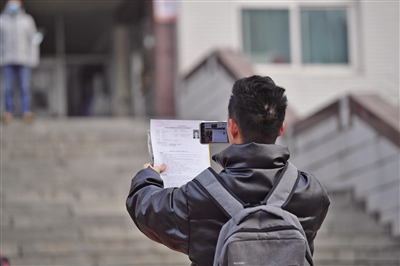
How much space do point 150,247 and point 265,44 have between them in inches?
330

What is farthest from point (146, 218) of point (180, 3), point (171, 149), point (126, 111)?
point (126, 111)

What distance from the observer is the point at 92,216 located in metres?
8.33

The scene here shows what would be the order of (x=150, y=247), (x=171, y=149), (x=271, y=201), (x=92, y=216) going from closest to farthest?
(x=271, y=201) → (x=171, y=149) → (x=150, y=247) → (x=92, y=216)

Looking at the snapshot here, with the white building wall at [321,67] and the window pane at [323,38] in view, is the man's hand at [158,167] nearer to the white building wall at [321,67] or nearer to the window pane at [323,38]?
the white building wall at [321,67]

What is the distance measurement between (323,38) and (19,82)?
6102 mm

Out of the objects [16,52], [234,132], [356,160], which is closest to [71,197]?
[356,160]

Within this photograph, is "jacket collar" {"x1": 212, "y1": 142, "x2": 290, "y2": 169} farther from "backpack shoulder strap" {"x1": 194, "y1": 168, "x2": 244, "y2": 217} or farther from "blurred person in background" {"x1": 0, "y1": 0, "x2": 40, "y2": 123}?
"blurred person in background" {"x1": 0, "y1": 0, "x2": 40, "y2": 123}

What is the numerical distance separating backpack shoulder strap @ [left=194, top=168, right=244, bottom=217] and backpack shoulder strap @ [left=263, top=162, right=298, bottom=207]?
0.38ft

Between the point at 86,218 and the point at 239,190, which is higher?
the point at 239,190

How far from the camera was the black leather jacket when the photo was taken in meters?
2.91

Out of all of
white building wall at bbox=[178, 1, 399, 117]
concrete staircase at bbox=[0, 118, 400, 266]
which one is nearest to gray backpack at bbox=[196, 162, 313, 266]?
concrete staircase at bbox=[0, 118, 400, 266]

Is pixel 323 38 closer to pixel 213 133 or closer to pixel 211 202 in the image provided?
pixel 213 133

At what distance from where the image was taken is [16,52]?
12664mm

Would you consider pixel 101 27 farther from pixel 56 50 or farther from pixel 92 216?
pixel 92 216
